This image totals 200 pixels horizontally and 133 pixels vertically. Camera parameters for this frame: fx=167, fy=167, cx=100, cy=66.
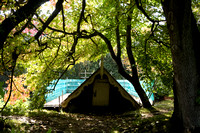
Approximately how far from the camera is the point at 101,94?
1171 centimetres

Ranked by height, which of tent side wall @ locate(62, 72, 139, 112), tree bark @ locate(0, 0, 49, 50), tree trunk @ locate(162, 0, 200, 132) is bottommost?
tent side wall @ locate(62, 72, 139, 112)

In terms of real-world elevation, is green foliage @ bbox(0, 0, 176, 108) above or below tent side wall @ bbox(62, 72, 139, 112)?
above

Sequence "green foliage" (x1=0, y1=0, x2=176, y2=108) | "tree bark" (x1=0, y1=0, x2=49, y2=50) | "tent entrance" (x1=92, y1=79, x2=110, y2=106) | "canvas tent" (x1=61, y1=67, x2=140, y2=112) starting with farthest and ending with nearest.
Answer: "tent entrance" (x1=92, y1=79, x2=110, y2=106) → "canvas tent" (x1=61, y1=67, x2=140, y2=112) → "green foliage" (x1=0, y1=0, x2=176, y2=108) → "tree bark" (x1=0, y1=0, x2=49, y2=50)

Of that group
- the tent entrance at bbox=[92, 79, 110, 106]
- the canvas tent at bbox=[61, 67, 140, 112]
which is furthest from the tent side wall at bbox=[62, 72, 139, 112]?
the tent entrance at bbox=[92, 79, 110, 106]

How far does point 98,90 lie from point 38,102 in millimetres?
5219

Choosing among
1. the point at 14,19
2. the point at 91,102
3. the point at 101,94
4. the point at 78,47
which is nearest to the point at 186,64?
the point at 14,19

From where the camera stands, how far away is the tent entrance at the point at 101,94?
38.2 ft

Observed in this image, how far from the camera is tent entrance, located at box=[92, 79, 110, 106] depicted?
11637 mm

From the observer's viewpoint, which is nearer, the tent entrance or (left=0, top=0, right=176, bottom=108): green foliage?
(left=0, top=0, right=176, bottom=108): green foliage

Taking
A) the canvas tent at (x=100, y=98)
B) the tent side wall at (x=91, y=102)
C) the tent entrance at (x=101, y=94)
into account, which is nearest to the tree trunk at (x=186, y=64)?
the tent side wall at (x=91, y=102)

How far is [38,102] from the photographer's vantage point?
23.4 feet

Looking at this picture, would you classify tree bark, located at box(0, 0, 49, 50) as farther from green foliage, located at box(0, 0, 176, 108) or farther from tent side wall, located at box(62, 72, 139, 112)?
tent side wall, located at box(62, 72, 139, 112)

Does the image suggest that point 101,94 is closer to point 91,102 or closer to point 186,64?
point 91,102

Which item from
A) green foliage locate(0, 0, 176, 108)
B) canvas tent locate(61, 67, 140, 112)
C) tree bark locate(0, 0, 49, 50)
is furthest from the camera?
canvas tent locate(61, 67, 140, 112)
